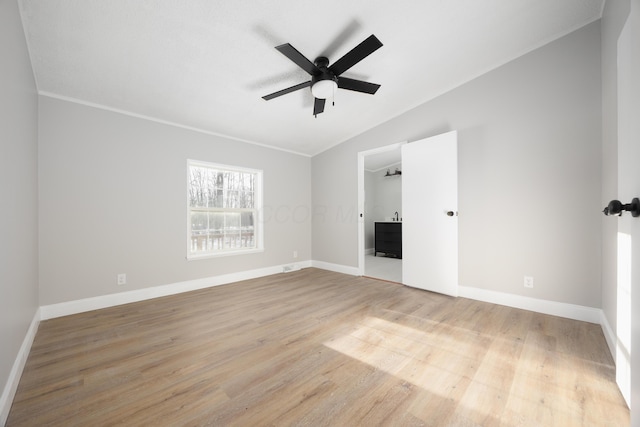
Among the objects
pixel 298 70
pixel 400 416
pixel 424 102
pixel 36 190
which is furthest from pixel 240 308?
pixel 424 102

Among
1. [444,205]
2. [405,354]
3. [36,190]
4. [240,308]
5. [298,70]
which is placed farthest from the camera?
[444,205]

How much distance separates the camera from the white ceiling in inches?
74.6

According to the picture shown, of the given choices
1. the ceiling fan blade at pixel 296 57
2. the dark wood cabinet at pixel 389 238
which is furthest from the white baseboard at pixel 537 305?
the ceiling fan blade at pixel 296 57

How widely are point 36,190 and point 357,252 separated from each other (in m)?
4.07

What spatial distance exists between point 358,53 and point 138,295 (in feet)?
12.0

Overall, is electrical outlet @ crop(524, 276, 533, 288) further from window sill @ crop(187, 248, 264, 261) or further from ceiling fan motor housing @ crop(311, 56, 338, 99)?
window sill @ crop(187, 248, 264, 261)

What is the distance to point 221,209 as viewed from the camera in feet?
13.0

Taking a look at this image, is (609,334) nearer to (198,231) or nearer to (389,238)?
(389,238)

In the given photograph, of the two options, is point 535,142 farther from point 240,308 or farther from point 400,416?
point 240,308

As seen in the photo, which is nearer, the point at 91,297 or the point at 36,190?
the point at 36,190

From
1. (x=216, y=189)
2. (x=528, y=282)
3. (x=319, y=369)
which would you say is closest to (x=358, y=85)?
(x=319, y=369)

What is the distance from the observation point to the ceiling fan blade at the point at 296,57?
187 centimetres

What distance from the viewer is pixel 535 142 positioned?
2.70 meters

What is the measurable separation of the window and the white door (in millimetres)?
2519
